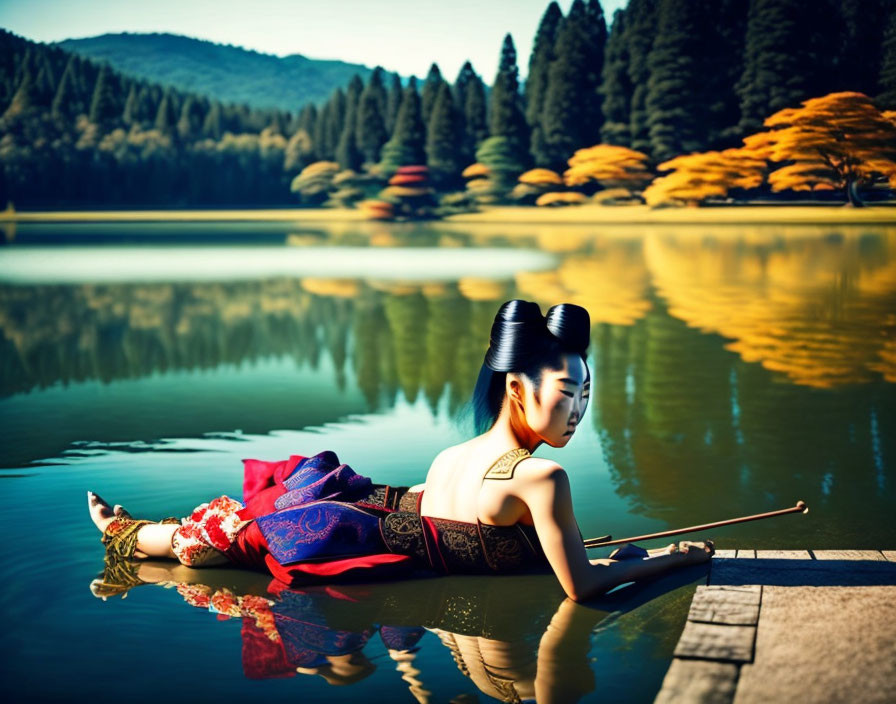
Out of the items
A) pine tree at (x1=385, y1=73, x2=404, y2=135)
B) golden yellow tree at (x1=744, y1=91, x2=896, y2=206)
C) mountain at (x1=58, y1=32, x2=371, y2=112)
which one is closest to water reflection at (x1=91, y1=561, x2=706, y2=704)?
golden yellow tree at (x1=744, y1=91, x2=896, y2=206)

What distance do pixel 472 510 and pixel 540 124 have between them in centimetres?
2313

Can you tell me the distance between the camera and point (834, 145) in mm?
15070

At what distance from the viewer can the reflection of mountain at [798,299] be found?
285 inches

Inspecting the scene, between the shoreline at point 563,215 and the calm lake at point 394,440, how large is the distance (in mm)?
1804

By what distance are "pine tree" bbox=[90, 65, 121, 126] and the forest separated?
8 cm

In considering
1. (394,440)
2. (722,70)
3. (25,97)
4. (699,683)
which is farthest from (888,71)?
(25,97)

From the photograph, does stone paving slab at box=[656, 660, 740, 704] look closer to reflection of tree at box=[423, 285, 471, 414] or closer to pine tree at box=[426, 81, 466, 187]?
reflection of tree at box=[423, 285, 471, 414]

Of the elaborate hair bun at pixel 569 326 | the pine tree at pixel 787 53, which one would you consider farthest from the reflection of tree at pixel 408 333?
the pine tree at pixel 787 53

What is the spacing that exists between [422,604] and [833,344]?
6.32m

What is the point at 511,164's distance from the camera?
24.9 meters

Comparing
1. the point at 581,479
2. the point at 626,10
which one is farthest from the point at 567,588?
the point at 626,10

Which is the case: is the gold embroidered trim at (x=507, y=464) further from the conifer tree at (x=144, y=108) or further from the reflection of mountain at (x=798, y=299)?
the conifer tree at (x=144, y=108)

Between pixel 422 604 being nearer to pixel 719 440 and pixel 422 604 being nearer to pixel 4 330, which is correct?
pixel 719 440

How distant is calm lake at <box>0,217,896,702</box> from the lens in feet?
7.06
